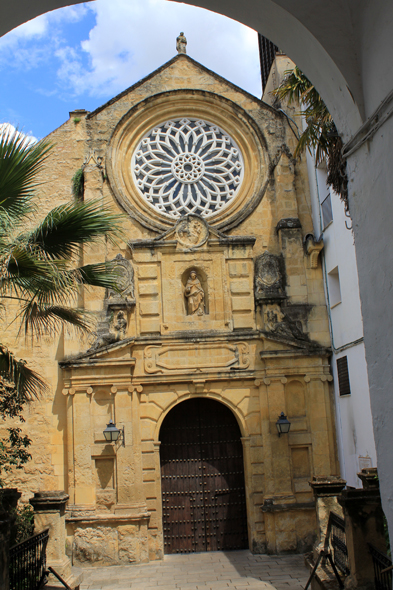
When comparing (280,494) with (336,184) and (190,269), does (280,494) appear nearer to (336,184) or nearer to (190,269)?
(190,269)

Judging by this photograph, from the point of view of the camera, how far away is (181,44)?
14266mm

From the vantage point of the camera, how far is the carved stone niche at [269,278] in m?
12.4

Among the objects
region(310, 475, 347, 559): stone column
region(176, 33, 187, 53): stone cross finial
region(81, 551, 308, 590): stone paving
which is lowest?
region(81, 551, 308, 590): stone paving

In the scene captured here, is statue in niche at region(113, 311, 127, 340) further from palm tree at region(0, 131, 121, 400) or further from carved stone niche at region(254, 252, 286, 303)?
palm tree at region(0, 131, 121, 400)

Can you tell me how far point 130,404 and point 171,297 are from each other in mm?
2497

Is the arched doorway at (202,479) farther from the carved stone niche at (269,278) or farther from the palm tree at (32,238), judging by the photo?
the palm tree at (32,238)

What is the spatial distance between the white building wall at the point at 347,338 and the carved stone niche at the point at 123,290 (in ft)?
14.4

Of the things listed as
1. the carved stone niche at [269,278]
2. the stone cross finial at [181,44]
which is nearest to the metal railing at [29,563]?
the carved stone niche at [269,278]

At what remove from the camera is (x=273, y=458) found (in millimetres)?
11695

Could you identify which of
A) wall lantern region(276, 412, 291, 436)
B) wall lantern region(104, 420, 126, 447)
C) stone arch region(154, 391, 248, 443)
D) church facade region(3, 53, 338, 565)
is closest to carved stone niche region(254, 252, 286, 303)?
church facade region(3, 53, 338, 565)

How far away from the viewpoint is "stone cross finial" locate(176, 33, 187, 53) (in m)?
14.2

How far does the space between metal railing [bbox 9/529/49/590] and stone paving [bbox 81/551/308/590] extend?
7.98ft

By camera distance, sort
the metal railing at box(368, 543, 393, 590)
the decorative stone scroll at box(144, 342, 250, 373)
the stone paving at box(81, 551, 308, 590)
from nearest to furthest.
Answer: the metal railing at box(368, 543, 393, 590), the stone paving at box(81, 551, 308, 590), the decorative stone scroll at box(144, 342, 250, 373)

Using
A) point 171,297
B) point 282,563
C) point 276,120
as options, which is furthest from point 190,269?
point 282,563
